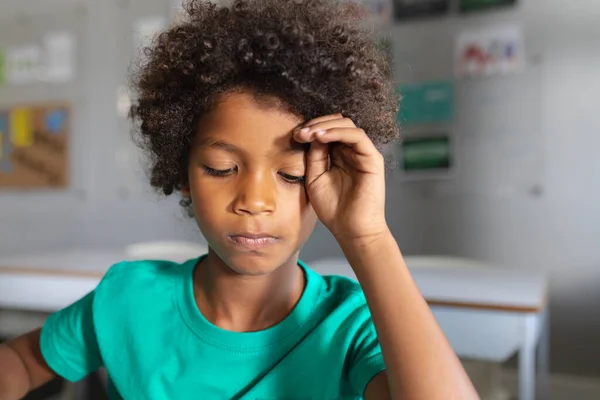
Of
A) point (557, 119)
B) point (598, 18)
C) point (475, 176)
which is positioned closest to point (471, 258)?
point (475, 176)

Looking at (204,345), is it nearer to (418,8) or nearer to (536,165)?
(536,165)

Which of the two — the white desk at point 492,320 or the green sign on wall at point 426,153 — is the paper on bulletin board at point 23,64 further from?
the white desk at point 492,320

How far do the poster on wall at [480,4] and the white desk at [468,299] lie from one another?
3.56 ft

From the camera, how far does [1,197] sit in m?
3.10

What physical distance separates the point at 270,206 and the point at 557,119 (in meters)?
1.80

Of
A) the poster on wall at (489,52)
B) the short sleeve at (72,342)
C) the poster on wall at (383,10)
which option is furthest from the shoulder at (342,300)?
the poster on wall at (383,10)

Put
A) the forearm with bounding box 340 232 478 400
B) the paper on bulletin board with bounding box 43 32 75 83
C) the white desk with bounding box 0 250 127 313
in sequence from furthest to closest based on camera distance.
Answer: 1. the paper on bulletin board with bounding box 43 32 75 83
2. the white desk with bounding box 0 250 127 313
3. the forearm with bounding box 340 232 478 400

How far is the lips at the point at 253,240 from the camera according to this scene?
1.83 feet

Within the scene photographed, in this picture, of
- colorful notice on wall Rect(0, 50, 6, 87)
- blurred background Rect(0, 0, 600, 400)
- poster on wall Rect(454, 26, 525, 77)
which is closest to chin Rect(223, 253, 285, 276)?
blurred background Rect(0, 0, 600, 400)

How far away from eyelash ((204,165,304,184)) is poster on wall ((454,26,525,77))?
1753 mm

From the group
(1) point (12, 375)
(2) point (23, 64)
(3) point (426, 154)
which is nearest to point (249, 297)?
(1) point (12, 375)

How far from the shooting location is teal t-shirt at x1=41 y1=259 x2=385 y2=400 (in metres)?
0.62

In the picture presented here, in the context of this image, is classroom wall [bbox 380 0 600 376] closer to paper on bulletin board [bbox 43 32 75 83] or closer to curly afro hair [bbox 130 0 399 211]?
curly afro hair [bbox 130 0 399 211]

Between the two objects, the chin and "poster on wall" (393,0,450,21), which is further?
"poster on wall" (393,0,450,21)
